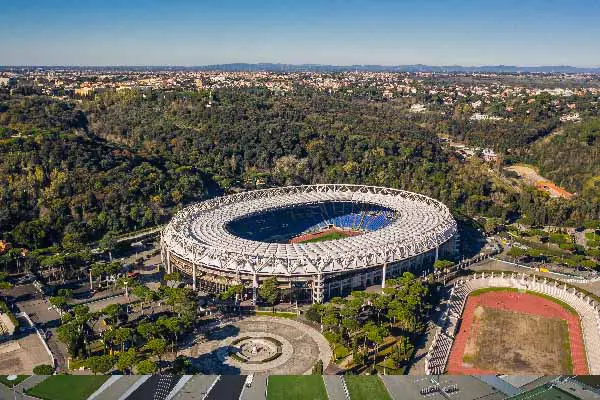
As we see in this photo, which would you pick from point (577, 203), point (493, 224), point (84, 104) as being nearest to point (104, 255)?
point (493, 224)

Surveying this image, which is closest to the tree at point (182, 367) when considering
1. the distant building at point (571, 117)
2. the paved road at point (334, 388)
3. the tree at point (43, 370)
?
the tree at point (43, 370)

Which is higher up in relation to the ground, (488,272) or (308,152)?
(308,152)

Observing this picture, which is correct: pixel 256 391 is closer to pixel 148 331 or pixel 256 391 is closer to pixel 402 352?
pixel 402 352

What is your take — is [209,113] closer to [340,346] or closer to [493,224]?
[493,224]

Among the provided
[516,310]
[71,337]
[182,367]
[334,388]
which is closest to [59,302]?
[71,337]

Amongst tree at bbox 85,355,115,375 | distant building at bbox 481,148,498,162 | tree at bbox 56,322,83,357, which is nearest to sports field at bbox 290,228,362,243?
tree at bbox 56,322,83,357

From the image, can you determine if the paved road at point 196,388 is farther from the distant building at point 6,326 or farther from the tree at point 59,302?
the tree at point 59,302
